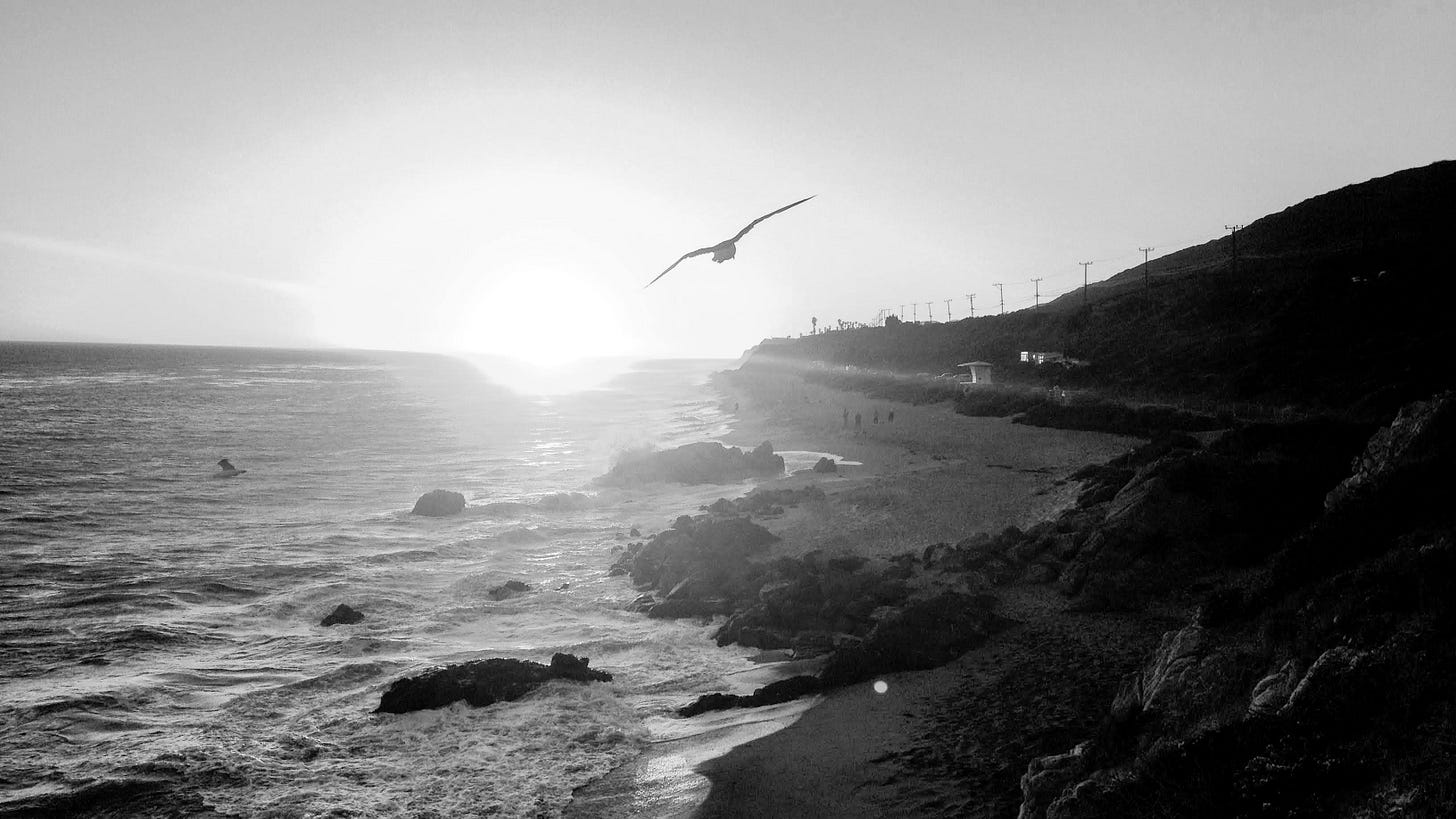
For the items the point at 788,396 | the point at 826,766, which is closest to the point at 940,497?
the point at 826,766

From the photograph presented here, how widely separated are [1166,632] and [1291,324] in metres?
52.1

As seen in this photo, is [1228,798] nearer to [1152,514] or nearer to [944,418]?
[1152,514]

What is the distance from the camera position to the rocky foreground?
5.93m

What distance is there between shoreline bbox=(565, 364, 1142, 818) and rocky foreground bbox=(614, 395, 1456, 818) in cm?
16

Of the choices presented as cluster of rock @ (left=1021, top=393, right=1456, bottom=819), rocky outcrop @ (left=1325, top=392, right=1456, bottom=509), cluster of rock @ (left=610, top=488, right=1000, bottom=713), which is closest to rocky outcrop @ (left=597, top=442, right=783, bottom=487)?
cluster of rock @ (left=610, top=488, right=1000, bottom=713)

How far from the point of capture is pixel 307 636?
1948 centimetres

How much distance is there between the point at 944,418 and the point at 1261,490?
34679 millimetres

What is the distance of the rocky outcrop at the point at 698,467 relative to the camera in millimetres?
41594

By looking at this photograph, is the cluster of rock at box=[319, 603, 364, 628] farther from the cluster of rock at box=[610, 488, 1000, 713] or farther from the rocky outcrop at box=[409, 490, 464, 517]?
the rocky outcrop at box=[409, 490, 464, 517]

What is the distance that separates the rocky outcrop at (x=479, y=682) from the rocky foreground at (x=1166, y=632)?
12.0 feet

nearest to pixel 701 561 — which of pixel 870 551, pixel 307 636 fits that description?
pixel 870 551

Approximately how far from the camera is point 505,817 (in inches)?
432

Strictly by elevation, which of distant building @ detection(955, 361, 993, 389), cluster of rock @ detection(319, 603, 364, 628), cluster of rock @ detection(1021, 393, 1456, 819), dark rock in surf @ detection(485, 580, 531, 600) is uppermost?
distant building @ detection(955, 361, 993, 389)

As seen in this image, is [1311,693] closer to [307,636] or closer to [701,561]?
[701,561]
